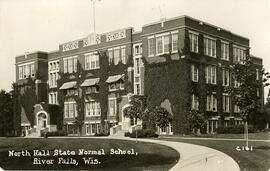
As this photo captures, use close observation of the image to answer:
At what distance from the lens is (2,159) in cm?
1833

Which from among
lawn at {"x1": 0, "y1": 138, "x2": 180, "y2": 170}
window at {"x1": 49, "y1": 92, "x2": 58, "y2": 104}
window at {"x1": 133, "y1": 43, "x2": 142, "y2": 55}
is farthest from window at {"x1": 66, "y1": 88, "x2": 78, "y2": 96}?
lawn at {"x1": 0, "y1": 138, "x2": 180, "y2": 170}

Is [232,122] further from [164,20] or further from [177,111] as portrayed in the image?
[164,20]

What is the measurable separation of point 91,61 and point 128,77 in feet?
16.5

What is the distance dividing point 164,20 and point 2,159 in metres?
18.1

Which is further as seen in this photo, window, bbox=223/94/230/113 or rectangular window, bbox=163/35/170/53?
window, bbox=223/94/230/113

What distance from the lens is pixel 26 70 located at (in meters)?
44.3

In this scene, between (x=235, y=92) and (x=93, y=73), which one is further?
(x=93, y=73)

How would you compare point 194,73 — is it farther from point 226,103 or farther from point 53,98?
point 53,98

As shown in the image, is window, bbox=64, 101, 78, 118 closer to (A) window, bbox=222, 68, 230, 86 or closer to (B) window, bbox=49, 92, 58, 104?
(B) window, bbox=49, 92, 58, 104

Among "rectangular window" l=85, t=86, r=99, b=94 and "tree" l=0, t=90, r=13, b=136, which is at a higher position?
"rectangular window" l=85, t=86, r=99, b=94

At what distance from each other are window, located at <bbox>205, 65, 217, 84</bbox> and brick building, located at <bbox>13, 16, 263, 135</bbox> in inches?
3.2

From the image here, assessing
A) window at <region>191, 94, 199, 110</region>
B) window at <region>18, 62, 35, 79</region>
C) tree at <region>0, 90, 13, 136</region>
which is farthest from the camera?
window at <region>18, 62, 35, 79</region>

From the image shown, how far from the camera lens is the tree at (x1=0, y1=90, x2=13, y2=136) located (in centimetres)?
4212

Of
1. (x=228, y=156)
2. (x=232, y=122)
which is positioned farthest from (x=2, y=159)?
→ (x=232, y=122)
